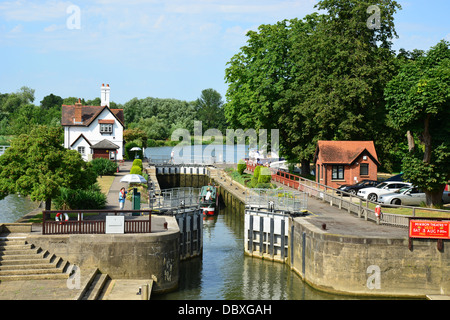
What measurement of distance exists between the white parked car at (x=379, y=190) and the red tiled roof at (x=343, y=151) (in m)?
6.46

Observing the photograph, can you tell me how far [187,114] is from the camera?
17588cm

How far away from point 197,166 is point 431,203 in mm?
49849

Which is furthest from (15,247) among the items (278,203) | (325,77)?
(325,77)

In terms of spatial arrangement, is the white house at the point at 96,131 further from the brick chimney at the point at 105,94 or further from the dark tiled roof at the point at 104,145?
the brick chimney at the point at 105,94

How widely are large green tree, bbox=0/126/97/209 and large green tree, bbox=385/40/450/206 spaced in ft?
72.7

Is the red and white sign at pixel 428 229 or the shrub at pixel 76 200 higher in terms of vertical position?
the shrub at pixel 76 200

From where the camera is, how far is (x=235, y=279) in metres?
31.6

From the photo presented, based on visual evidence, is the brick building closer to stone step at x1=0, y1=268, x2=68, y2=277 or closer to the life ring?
the life ring

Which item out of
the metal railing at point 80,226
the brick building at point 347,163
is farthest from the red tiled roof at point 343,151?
the metal railing at point 80,226

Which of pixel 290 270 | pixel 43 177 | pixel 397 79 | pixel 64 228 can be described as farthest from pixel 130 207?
pixel 397 79

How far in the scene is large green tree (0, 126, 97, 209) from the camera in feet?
105

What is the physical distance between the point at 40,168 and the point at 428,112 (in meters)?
25.2

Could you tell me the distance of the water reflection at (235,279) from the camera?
28.6 meters

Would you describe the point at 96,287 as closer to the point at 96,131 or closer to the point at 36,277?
the point at 36,277
